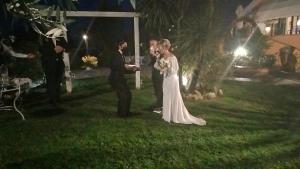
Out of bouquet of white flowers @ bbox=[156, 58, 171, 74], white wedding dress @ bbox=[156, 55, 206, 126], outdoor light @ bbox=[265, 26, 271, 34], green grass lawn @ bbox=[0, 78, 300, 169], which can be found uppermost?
outdoor light @ bbox=[265, 26, 271, 34]

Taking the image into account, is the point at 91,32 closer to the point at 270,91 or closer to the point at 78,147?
the point at 270,91

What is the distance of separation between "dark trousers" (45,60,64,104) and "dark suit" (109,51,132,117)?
74.6 inches

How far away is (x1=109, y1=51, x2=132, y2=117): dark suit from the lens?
28.2 feet

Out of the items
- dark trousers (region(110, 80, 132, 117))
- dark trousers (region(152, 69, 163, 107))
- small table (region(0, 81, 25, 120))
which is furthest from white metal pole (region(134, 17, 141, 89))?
small table (region(0, 81, 25, 120))

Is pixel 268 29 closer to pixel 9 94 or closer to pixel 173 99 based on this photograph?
pixel 173 99

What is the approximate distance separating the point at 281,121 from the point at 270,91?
15.0 ft

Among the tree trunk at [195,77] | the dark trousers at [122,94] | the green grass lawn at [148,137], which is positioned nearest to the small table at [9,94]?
the green grass lawn at [148,137]

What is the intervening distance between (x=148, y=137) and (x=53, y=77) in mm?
3799

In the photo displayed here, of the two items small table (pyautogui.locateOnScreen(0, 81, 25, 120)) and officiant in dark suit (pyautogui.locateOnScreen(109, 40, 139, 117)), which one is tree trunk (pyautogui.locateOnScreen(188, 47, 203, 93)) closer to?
officiant in dark suit (pyautogui.locateOnScreen(109, 40, 139, 117))

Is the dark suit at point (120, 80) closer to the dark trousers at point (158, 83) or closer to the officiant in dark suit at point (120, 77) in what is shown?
the officiant in dark suit at point (120, 77)

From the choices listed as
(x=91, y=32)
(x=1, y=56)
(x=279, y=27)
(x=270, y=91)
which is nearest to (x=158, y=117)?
(x=1, y=56)

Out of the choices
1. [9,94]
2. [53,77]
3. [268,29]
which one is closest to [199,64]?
[53,77]

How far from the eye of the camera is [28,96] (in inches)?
469

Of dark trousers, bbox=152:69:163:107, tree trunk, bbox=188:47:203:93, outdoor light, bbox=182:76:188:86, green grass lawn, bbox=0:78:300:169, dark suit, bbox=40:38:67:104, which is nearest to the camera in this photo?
green grass lawn, bbox=0:78:300:169
